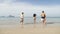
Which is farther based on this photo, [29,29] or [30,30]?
[29,29]

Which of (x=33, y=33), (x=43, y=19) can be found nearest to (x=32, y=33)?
(x=33, y=33)

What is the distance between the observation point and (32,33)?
37.4ft

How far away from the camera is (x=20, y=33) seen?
37.4 ft

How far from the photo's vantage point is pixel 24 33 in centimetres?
1146

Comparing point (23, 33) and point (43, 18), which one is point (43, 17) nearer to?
point (43, 18)

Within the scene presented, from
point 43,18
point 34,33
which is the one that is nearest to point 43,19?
point 43,18

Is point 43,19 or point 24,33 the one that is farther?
point 43,19

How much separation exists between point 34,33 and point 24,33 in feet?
1.89

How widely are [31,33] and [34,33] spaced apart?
171 millimetres

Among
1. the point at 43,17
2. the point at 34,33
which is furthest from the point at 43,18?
the point at 34,33

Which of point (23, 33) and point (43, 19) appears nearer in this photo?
point (23, 33)

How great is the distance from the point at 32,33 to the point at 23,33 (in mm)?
519

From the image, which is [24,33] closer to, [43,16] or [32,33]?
[32,33]

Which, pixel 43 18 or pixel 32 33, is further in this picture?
pixel 43 18
